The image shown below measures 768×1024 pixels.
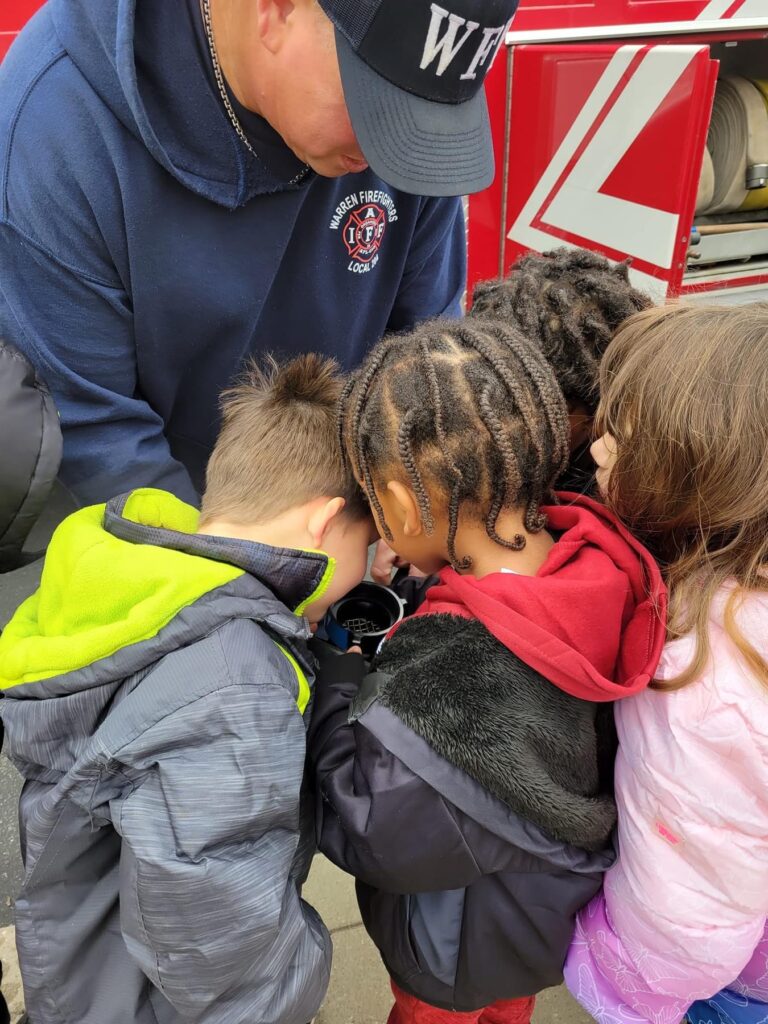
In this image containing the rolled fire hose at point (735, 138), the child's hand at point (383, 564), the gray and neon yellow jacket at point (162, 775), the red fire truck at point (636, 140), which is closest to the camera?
the gray and neon yellow jacket at point (162, 775)

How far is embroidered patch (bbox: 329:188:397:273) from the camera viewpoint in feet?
5.24

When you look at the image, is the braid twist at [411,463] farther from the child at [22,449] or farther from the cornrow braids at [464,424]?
the child at [22,449]

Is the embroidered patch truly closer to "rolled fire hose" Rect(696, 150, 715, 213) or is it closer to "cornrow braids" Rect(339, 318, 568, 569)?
"cornrow braids" Rect(339, 318, 568, 569)

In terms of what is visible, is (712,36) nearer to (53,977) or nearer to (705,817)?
(705,817)

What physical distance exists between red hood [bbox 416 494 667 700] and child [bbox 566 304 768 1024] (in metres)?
0.04

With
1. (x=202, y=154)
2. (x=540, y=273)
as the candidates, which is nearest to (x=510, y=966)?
(x=540, y=273)

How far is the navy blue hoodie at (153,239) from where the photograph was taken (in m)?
1.26

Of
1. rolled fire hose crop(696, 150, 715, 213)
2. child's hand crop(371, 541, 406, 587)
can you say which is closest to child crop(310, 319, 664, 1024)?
child's hand crop(371, 541, 406, 587)

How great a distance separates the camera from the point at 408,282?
1890 millimetres

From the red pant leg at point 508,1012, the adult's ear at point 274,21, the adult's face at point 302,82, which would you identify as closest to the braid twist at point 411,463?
the adult's face at point 302,82

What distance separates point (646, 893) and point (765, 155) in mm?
2984

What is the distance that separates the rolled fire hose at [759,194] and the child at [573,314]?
2.20 meters

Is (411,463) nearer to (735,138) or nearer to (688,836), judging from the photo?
(688,836)

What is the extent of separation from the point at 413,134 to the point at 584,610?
75cm
